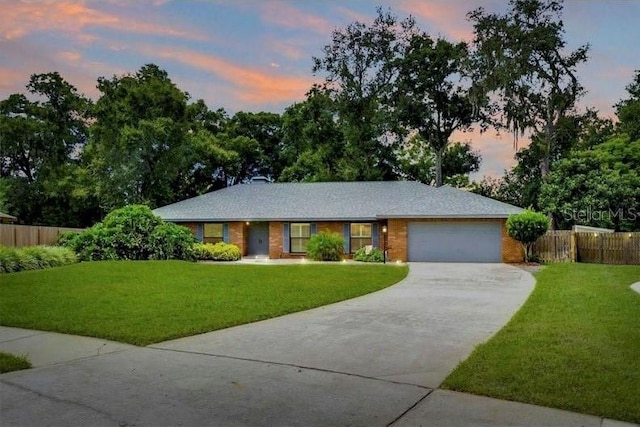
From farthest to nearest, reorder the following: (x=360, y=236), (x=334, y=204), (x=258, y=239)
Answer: (x=258, y=239)
(x=334, y=204)
(x=360, y=236)

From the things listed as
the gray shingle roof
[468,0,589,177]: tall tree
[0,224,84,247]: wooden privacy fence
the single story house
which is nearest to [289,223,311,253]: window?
the single story house

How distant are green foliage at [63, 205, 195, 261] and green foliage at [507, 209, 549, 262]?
13.5 metres

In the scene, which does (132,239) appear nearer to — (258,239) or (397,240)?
→ (258,239)

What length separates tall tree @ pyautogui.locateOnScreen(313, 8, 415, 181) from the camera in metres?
35.7

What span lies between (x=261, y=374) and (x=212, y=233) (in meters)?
21.5

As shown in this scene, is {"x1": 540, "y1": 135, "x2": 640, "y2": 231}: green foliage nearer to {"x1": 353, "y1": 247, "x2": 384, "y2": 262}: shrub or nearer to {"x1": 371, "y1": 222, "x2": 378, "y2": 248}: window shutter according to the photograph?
{"x1": 371, "y1": 222, "x2": 378, "y2": 248}: window shutter

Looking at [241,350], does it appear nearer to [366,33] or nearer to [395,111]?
[395,111]

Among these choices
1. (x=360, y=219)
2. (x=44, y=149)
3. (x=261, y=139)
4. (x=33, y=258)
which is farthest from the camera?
(x=261, y=139)

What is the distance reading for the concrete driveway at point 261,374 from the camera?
163 inches

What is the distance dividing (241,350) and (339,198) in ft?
69.6

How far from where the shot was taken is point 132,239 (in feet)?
67.4

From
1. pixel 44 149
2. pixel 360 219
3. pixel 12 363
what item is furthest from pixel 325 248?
pixel 44 149

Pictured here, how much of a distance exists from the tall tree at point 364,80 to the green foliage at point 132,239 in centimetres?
1647

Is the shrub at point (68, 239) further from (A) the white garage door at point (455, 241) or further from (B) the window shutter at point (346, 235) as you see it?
(A) the white garage door at point (455, 241)
